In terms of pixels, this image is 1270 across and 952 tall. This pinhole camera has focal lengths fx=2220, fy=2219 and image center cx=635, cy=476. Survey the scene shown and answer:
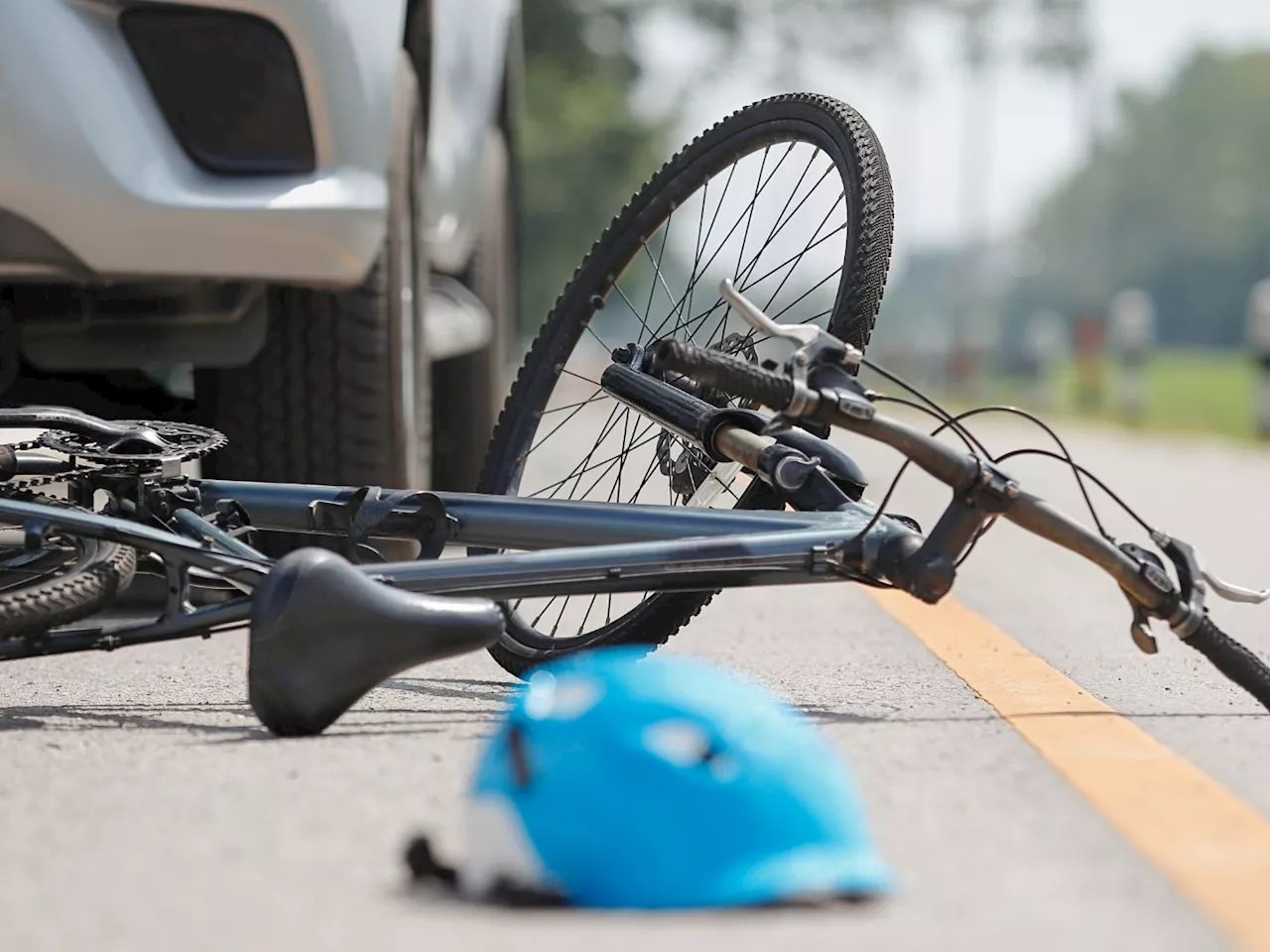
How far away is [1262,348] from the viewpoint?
45.9ft

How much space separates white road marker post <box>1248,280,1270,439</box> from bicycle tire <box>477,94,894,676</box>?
32.7ft

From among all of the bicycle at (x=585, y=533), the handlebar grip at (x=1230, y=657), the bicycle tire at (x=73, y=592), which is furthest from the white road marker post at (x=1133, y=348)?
the bicycle tire at (x=73, y=592)

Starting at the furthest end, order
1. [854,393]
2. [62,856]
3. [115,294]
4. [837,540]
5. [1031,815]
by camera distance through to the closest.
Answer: [115,294]
[837,540]
[854,393]
[1031,815]
[62,856]

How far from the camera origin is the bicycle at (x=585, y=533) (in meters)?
3.06

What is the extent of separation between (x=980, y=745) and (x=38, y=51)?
211cm

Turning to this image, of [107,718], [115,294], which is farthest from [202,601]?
[107,718]

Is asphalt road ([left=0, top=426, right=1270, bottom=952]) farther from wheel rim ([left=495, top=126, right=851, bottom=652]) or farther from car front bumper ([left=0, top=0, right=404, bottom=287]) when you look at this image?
car front bumper ([left=0, top=0, right=404, bottom=287])

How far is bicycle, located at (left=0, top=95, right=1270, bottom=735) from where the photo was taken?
306cm

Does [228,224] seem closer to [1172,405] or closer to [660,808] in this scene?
[660,808]

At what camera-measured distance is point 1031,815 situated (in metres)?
2.68

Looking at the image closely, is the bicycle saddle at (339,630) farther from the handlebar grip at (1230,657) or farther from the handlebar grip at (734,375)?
the handlebar grip at (1230,657)

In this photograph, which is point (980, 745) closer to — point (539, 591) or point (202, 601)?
point (539, 591)

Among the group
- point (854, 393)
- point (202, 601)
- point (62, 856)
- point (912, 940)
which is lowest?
point (202, 601)

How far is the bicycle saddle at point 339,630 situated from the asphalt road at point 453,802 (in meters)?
0.10
